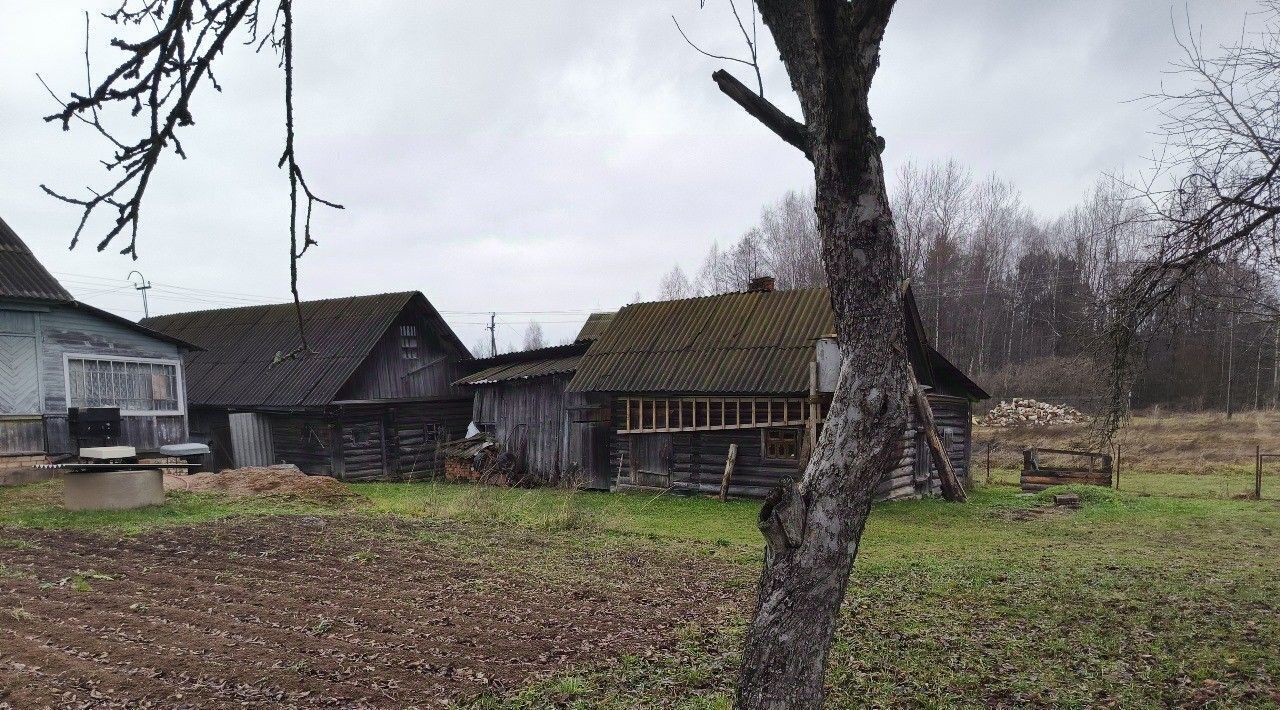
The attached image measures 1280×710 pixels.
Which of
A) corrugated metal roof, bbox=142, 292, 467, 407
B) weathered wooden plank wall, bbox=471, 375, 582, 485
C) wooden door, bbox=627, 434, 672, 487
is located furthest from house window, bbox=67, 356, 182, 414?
wooden door, bbox=627, 434, 672, 487

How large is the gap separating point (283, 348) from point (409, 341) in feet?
15.7

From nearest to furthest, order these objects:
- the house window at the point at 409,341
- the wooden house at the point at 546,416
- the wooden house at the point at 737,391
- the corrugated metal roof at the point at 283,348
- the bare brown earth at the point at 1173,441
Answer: the wooden house at the point at 737,391 → the wooden house at the point at 546,416 → the corrugated metal roof at the point at 283,348 → the house window at the point at 409,341 → the bare brown earth at the point at 1173,441

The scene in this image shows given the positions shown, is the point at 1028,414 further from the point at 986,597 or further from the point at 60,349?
the point at 60,349

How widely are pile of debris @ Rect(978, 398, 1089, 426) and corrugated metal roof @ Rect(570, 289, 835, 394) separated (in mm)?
22742

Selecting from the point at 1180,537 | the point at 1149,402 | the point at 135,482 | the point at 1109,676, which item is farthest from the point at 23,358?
the point at 1149,402

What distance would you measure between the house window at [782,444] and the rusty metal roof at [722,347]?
1113 millimetres

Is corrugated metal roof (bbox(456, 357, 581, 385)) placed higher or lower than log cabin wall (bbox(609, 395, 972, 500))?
higher

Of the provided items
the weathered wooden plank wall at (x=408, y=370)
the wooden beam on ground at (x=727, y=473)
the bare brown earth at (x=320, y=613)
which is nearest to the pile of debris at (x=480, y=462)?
the weathered wooden plank wall at (x=408, y=370)

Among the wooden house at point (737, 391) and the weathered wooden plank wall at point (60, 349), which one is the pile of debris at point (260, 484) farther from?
the wooden house at point (737, 391)

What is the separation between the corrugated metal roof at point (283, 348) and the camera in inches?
917

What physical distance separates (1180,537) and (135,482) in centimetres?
1913

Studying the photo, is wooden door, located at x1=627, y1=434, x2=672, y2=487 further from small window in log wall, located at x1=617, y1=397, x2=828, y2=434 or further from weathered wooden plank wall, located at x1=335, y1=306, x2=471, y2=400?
weathered wooden plank wall, located at x1=335, y1=306, x2=471, y2=400

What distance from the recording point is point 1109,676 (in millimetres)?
5840

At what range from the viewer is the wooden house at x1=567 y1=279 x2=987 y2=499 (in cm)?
1702
